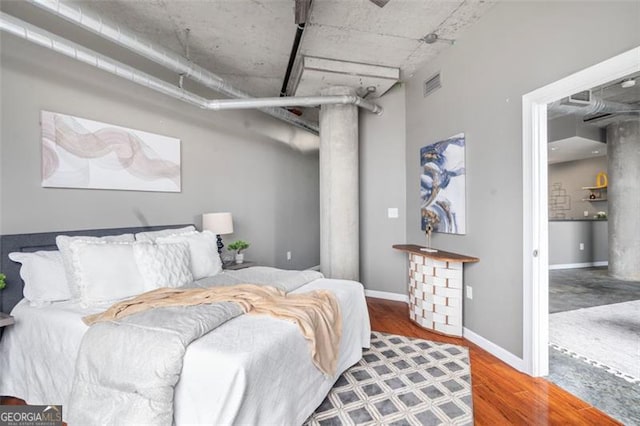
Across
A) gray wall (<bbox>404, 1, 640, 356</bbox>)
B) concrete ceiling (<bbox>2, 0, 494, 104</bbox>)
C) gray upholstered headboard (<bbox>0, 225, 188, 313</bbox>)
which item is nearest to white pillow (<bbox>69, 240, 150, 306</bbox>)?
gray upholstered headboard (<bbox>0, 225, 188, 313</bbox>)

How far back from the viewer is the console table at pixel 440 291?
3.03m

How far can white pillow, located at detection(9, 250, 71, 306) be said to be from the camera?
2.14 meters

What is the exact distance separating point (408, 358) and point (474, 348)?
30.1 inches

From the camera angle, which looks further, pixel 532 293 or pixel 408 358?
pixel 408 358

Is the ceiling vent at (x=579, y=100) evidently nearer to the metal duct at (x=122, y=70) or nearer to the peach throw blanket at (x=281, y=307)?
the metal duct at (x=122, y=70)

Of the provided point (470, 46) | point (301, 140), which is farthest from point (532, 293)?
point (301, 140)

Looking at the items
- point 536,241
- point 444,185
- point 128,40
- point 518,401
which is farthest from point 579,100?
point 128,40

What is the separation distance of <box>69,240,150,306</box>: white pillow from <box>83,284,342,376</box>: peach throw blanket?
30cm

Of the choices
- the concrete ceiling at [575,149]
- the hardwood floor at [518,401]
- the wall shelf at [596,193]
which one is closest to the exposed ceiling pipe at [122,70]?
the hardwood floor at [518,401]

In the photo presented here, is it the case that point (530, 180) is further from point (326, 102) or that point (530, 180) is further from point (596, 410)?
point (326, 102)

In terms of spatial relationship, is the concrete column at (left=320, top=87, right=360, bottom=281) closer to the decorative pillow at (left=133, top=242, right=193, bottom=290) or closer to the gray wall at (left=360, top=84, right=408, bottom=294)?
the gray wall at (left=360, top=84, right=408, bottom=294)

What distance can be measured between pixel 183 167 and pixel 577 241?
826 cm

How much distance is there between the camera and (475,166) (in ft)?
9.63

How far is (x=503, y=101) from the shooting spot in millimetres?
2600
